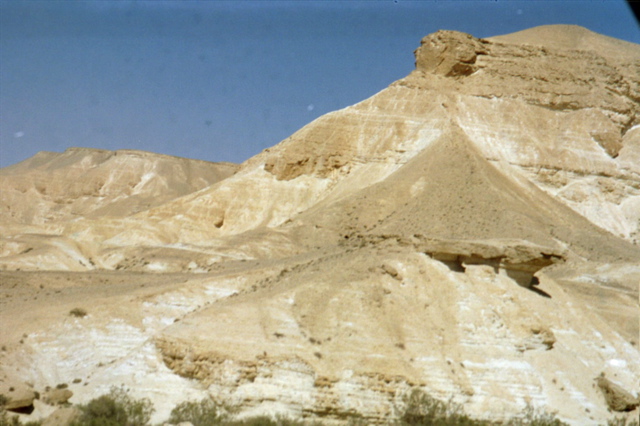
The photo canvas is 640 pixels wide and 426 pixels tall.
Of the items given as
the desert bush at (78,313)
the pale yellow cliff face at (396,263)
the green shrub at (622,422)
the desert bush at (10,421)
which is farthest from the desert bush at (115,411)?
the green shrub at (622,422)

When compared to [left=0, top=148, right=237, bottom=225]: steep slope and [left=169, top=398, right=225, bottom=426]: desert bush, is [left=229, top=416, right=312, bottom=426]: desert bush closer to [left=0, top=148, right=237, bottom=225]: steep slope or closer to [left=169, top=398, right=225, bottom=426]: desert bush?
[left=169, top=398, right=225, bottom=426]: desert bush

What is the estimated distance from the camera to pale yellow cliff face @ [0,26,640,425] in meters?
18.2

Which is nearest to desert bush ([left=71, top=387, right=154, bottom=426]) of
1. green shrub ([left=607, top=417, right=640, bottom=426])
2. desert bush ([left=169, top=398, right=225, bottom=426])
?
desert bush ([left=169, top=398, right=225, bottom=426])

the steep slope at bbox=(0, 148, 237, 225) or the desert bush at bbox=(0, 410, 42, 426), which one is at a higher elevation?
the steep slope at bbox=(0, 148, 237, 225)

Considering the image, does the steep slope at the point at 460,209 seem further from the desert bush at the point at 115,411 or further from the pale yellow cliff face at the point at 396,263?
the desert bush at the point at 115,411

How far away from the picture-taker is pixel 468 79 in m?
60.4

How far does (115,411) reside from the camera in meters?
16.9

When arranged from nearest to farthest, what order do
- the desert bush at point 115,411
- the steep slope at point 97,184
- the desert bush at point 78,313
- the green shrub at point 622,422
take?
1. the desert bush at point 115,411
2. the green shrub at point 622,422
3. the desert bush at point 78,313
4. the steep slope at point 97,184

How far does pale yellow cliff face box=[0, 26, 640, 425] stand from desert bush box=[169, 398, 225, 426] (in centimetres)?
33

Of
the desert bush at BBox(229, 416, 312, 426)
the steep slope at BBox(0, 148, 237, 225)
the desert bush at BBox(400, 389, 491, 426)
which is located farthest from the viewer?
the steep slope at BBox(0, 148, 237, 225)

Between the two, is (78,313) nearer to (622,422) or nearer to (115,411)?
(115,411)

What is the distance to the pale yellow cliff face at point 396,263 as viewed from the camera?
18.2m

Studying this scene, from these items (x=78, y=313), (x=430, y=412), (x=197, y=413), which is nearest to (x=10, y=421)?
(x=197, y=413)

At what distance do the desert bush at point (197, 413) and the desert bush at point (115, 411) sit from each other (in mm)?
595
